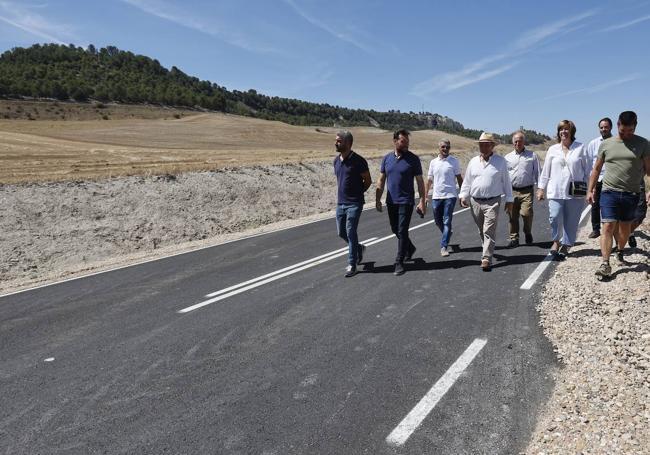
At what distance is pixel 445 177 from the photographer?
8008 mm

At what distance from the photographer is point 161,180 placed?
17266 millimetres

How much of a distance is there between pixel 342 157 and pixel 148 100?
100m

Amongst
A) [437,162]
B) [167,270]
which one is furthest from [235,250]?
[437,162]

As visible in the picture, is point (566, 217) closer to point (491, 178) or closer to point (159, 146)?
point (491, 178)

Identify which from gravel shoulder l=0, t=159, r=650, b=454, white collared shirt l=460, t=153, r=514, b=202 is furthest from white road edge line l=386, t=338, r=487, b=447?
white collared shirt l=460, t=153, r=514, b=202

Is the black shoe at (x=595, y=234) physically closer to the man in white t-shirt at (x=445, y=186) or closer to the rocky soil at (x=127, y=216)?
the man in white t-shirt at (x=445, y=186)

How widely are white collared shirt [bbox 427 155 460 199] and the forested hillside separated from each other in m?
90.9

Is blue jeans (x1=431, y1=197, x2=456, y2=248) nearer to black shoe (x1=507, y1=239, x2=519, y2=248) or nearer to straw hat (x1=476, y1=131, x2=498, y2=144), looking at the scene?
black shoe (x1=507, y1=239, x2=519, y2=248)

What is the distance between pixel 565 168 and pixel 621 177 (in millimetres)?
1492

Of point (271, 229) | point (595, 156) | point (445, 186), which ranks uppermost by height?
point (595, 156)

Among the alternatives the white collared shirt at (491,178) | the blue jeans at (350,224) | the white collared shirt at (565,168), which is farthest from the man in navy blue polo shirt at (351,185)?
the white collared shirt at (565,168)

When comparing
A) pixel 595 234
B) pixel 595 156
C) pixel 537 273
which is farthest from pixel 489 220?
pixel 595 156

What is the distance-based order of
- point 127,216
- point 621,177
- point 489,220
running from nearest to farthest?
point 621,177
point 489,220
point 127,216

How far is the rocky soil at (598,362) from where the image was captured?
2805 millimetres
